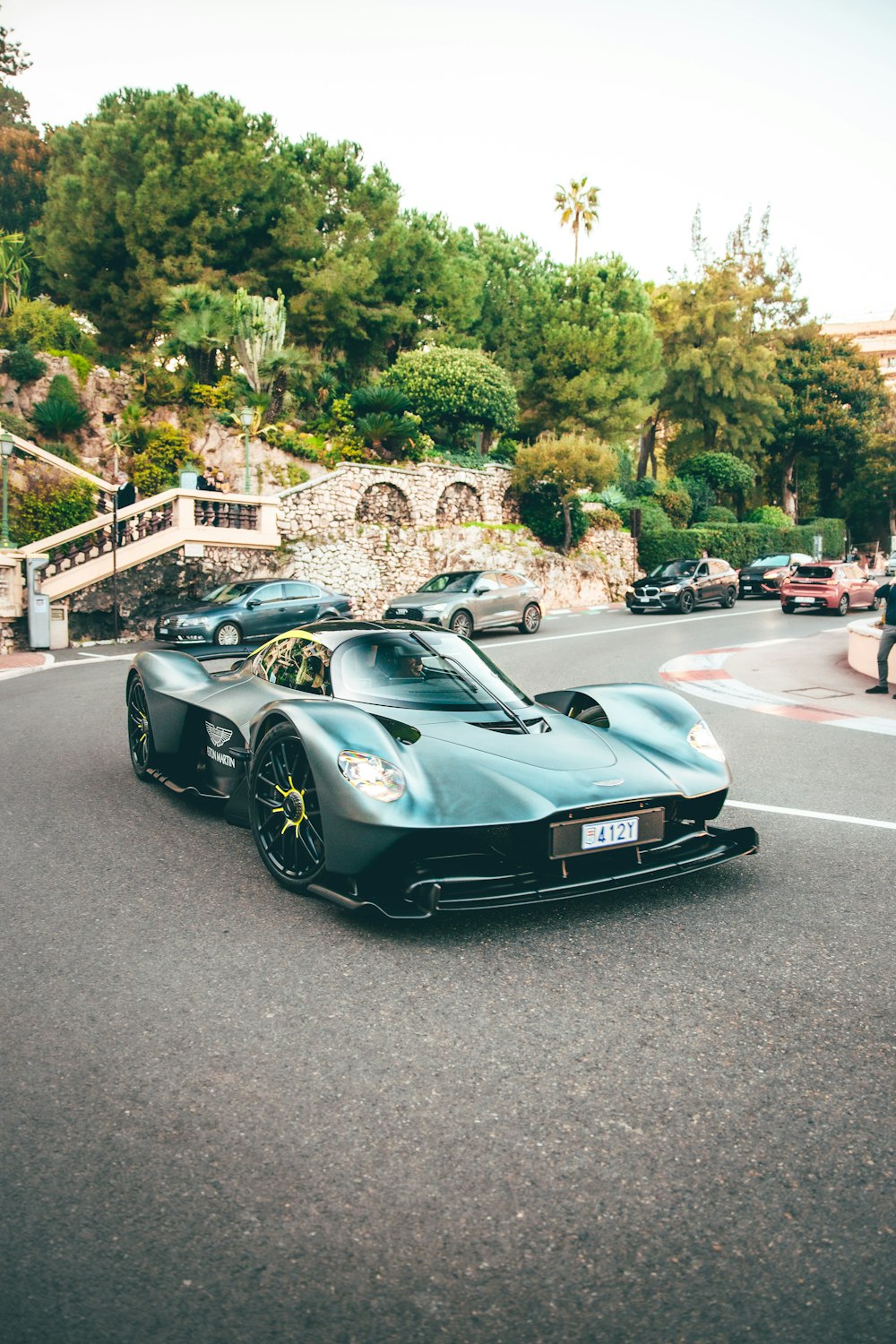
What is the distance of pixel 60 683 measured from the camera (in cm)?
1468

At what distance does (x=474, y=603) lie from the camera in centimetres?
2230

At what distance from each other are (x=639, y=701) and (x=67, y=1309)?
4.22m

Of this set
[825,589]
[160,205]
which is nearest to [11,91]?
[160,205]

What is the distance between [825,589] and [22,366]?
25.7 metres

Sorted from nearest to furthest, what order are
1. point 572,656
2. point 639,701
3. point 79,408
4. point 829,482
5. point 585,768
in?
1. point 585,768
2. point 639,701
3. point 572,656
4. point 79,408
5. point 829,482

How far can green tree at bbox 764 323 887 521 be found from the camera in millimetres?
56938

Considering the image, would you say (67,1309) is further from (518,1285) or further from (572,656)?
(572,656)

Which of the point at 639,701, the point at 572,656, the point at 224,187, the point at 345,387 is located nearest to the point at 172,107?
the point at 224,187

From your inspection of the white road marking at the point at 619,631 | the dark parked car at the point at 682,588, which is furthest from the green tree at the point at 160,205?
the white road marking at the point at 619,631

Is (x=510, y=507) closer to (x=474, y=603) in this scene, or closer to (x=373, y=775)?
(x=474, y=603)

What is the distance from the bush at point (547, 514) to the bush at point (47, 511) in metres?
15.3

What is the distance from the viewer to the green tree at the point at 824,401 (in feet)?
187

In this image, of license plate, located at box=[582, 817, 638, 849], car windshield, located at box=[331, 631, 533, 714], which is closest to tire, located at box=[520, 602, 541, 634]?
car windshield, located at box=[331, 631, 533, 714]

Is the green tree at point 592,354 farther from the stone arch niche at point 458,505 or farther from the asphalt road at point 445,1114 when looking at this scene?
the asphalt road at point 445,1114
